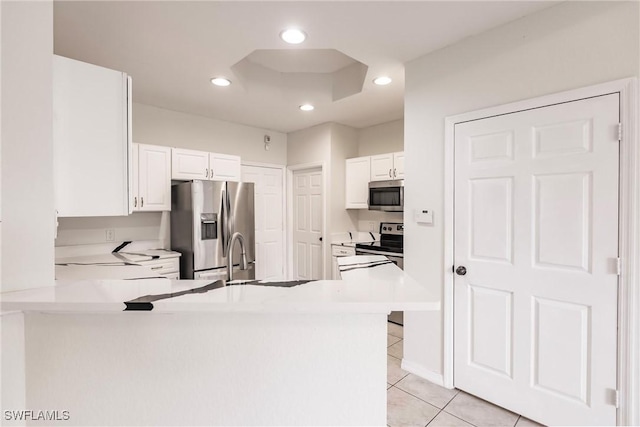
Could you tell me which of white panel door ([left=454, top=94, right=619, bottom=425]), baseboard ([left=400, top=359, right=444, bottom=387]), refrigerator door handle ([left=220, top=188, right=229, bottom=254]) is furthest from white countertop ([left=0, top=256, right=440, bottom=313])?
refrigerator door handle ([left=220, top=188, right=229, bottom=254])

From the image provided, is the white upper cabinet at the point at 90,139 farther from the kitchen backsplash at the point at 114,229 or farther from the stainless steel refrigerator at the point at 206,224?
the kitchen backsplash at the point at 114,229

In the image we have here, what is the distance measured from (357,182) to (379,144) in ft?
2.21

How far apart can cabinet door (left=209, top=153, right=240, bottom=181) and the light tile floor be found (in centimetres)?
281

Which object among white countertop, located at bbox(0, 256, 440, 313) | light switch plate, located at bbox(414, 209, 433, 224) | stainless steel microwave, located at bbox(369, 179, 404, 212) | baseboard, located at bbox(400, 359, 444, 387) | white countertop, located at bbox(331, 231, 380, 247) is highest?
stainless steel microwave, located at bbox(369, 179, 404, 212)

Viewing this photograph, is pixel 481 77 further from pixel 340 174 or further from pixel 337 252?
pixel 337 252

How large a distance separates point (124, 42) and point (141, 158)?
1.22 m

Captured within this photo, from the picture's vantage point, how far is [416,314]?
7.79 feet

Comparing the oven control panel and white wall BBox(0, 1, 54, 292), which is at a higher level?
white wall BBox(0, 1, 54, 292)

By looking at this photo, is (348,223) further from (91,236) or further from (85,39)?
(85,39)

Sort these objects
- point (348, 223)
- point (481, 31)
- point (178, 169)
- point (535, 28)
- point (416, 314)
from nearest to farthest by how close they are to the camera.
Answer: point (535, 28) → point (481, 31) → point (416, 314) → point (178, 169) → point (348, 223)

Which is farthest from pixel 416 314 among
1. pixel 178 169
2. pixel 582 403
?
pixel 178 169

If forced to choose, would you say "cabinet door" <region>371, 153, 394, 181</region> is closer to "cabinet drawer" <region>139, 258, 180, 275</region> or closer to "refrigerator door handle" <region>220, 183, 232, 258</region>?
"refrigerator door handle" <region>220, 183, 232, 258</region>

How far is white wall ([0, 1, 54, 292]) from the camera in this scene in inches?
38.2

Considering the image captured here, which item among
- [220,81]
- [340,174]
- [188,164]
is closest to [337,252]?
[340,174]
